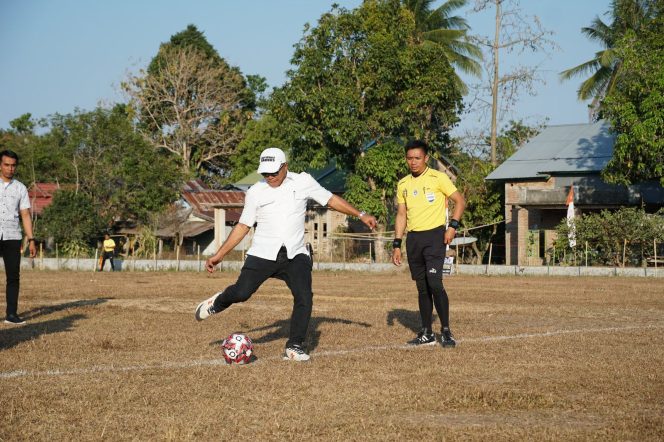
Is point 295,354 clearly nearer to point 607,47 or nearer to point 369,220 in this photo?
point 369,220

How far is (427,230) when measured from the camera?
9.47 metres

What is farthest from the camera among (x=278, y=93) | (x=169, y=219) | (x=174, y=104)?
(x=174, y=104)

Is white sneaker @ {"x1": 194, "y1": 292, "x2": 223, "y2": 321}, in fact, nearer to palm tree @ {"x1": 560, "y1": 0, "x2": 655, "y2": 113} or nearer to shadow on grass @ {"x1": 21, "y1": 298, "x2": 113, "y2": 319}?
shadow on grass @ {"x1": 21, "y1": 298, "x2": 113, "y2": 319}

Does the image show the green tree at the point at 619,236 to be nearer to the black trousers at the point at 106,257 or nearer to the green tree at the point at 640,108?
the green tree at the point at 640,108

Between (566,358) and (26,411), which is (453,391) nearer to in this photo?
(566,358)

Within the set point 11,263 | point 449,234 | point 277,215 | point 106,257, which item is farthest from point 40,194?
point 277,215

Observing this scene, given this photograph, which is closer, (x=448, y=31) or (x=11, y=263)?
(x=11, y=263)

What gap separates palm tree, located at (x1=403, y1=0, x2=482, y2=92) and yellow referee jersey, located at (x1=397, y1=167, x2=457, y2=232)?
38.9 metres

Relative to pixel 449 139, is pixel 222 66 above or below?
above

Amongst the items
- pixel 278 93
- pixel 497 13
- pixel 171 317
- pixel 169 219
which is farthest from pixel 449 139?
pixel 171 317

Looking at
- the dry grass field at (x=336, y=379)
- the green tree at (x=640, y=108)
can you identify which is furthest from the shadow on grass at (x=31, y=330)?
the green tree at (x=640, y=108)

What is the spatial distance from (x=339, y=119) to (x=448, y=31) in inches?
460

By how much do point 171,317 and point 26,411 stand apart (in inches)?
273

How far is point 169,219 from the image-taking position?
173 feet
